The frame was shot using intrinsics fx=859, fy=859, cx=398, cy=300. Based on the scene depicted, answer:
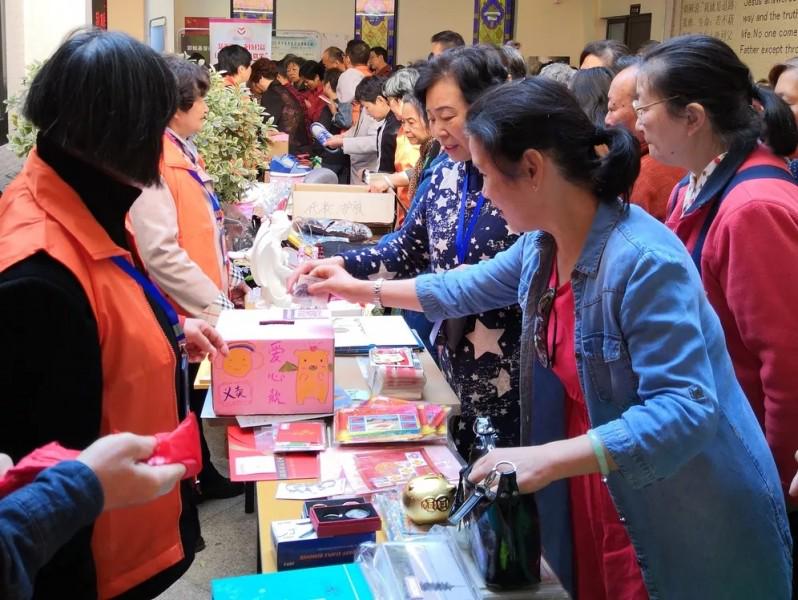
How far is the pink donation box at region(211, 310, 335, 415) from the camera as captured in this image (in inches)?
77.4

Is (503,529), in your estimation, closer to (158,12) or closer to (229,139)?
(229,139)

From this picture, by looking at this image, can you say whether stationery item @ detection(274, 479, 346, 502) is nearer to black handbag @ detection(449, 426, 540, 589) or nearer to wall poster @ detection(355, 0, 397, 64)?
black handbag @ detection(449, 426, 540, 589)

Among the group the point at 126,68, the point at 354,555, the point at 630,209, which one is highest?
the point at 126,68

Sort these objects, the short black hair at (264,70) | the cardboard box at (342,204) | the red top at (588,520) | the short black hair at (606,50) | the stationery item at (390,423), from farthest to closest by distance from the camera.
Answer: the short black hair at (264,70) < the short black hair at (606,50) < the cardboard box at (342,204) < the stationery item at (390,423) < the red top at (588,520)

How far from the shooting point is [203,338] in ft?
6.24

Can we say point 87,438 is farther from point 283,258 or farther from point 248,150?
point 248,150

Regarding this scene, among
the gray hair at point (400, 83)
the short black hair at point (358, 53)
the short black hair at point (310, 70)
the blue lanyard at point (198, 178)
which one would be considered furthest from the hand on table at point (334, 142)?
the blue lanyard at point (198, 178)

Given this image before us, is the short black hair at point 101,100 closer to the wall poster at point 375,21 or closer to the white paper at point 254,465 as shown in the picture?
the white paper at point 254,465

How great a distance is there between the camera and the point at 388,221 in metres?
4.45

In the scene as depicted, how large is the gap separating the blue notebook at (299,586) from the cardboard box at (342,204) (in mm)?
3020

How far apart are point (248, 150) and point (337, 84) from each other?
480cm

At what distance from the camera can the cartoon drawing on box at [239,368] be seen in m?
1.96

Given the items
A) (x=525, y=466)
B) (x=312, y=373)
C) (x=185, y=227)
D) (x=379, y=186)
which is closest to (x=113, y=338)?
(x=312, y=373)

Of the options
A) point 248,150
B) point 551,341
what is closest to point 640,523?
point 551,341
